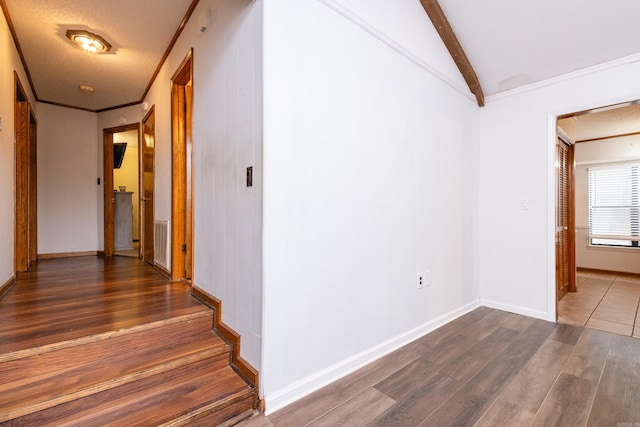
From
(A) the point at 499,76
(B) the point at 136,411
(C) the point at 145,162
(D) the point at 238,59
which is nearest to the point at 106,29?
(C) the point at 145,162

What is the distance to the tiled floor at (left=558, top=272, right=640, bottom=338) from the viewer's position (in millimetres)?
2783

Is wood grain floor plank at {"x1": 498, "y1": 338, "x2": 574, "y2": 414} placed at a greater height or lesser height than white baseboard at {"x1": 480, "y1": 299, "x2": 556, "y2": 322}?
lesser

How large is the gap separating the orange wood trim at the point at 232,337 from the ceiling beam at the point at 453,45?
9.98ft

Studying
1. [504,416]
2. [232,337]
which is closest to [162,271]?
[232,337]

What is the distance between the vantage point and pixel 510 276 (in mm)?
3150

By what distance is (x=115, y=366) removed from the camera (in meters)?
1.52

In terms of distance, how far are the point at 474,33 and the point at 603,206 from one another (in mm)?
4656

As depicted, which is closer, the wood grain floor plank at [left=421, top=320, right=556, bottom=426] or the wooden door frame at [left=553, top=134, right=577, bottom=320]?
the wood grain floor plank at [left=421, top=320, right=556, bottom=426]

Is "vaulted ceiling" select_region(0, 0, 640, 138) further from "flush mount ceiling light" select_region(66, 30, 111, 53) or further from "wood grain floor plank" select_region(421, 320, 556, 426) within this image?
"wood grain floor plank" select_region(421, 320, 556, 426)

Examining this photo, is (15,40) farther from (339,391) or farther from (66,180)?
(339,391)

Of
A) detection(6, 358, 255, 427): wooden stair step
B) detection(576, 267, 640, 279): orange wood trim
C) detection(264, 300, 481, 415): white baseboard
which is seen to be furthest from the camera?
detection(576, 267, 640, 279): orange wood trim

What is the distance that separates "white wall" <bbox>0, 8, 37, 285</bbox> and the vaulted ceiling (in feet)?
0.84

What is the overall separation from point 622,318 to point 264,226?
3.77 metres

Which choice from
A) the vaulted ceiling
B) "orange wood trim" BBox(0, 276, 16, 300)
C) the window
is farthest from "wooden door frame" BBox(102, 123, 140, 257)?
the window
